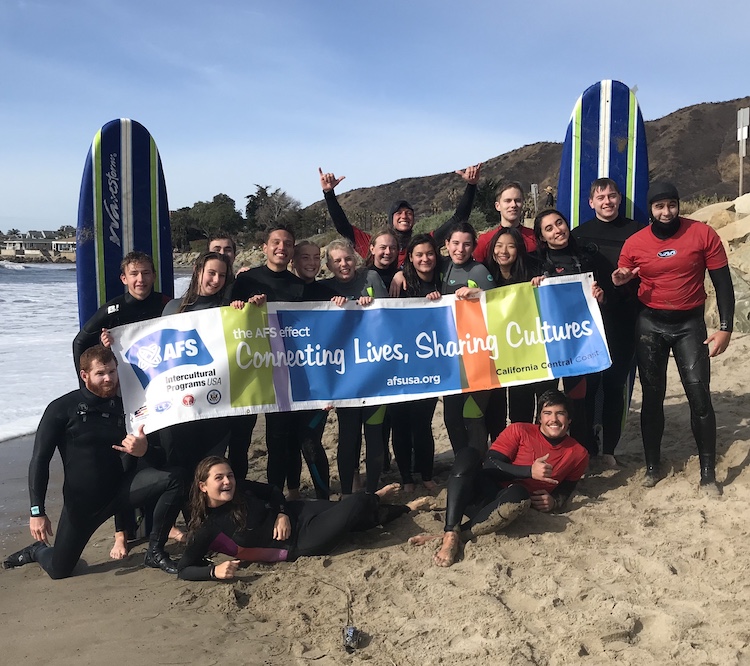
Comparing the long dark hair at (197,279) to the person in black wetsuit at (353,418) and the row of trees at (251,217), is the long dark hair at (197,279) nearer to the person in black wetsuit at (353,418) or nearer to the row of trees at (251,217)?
the person in black wetsuit at (353,418)

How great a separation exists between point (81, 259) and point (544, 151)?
274ft

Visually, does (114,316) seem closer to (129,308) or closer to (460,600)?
(129,308)

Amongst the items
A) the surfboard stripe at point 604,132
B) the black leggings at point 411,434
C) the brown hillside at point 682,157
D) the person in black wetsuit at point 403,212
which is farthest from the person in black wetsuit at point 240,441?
the brown hillside at point 682,157

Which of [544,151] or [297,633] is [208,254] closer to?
[297,633]

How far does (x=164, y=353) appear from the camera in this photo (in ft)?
13.9

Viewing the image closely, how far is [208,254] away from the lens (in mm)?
4234

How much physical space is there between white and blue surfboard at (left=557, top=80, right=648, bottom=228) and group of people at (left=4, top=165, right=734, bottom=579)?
3.95ft

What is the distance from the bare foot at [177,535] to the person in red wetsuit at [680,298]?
3148 millimetres

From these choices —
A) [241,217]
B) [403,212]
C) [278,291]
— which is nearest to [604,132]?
[403,212]

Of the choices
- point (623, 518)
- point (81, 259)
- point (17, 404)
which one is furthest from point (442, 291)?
point (17, 404)

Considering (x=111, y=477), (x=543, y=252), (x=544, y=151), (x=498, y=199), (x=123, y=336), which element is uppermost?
(x=544, y=151)

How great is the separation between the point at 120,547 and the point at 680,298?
3.81 meters

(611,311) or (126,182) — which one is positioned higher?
(126,182)

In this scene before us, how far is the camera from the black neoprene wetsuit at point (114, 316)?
4.19 metres
